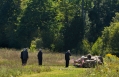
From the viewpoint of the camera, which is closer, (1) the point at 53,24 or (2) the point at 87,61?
(2) the point at 87,61

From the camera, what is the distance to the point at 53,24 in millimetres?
78438

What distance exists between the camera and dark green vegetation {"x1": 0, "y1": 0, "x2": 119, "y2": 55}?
238 ft

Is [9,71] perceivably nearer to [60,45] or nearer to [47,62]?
[47,62]

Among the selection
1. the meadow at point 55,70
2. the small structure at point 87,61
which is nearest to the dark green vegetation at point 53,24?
the meadow at point 55,70

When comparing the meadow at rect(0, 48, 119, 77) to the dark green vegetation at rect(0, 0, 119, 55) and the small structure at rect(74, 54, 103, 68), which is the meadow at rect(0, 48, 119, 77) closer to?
the small structure at rect(74, 54, 103, 68)

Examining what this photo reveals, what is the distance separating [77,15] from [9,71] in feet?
181

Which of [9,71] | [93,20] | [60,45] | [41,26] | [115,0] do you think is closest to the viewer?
[9,71]

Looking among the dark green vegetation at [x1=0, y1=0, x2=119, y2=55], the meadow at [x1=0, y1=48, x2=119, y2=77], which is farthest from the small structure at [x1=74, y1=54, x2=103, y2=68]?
the dark green vegetation at [x1=0, y1=0, x2=119, y2=55]

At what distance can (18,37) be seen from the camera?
75250mm

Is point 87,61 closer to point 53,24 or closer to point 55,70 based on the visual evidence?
point 55,70

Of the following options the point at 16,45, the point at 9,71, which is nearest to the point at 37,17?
the point at 16,45

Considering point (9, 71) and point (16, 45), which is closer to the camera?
point (9, 71)

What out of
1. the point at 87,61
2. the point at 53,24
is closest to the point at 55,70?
the point at 87,61

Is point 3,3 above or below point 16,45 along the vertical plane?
above
